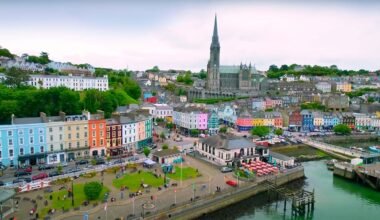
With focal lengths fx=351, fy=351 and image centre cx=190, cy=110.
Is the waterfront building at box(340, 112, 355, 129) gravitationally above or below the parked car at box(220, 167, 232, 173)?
above

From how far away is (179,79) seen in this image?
16275cm

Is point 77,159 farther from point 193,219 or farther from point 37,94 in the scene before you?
point 193,219

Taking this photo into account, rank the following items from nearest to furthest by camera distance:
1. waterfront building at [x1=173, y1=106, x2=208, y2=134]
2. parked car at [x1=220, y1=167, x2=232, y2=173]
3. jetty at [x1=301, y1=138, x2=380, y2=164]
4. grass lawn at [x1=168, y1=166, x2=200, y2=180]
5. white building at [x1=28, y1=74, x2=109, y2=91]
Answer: grass lawn at [x1=168, y1=166, x2=200, y2=180], parked car at [x1=220, y1=167, x2=232, y2=173], jetty at [x1=301, y1=138, x2=380, y2=164], waterfront building at [x1=173, y1=106, x2=208, y2=134], white building at [x1=28, y1=74, x2=109, y2=91]

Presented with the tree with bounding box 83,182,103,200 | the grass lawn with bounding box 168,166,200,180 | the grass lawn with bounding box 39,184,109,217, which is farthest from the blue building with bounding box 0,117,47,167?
the grass lawn with bounding box 168,166,200,180

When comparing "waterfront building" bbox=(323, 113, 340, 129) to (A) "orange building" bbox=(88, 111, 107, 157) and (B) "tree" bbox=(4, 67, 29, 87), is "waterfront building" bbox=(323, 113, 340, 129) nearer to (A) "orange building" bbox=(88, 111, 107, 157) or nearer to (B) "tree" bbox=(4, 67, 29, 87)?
(A) "orange building" bbox=(88, 111, 107, 157)

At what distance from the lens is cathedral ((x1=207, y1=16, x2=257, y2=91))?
122375 millimetres

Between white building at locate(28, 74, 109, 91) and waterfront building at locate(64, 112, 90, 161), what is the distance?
33199 mm

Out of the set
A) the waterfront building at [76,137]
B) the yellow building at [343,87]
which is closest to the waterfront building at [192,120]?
the waterfront building at [76,137]

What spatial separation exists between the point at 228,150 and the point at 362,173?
16.1 meters

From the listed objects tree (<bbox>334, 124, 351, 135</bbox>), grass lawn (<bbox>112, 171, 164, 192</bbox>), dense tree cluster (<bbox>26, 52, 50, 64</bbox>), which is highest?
dense tree cluster (<bbox>26, 52, 50, 64</bbox>)

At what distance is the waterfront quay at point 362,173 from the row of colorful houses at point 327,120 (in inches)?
1132

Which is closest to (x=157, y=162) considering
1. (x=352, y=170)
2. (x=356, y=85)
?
(x=352, y=170)

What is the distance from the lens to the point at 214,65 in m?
126

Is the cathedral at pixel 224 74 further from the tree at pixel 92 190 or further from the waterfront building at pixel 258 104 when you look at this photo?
the tree at pixel 92 190
